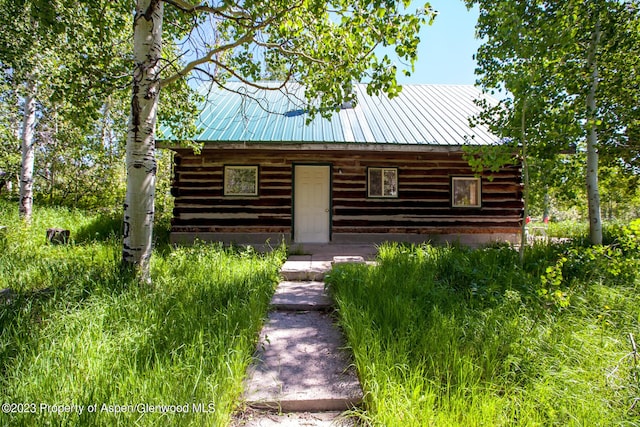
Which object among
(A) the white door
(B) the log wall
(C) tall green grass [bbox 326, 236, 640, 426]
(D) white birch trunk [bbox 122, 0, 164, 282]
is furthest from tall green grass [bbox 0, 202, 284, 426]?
(A) the white door

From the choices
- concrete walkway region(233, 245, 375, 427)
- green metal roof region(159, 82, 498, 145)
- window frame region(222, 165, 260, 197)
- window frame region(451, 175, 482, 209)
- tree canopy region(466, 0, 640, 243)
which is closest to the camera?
concrete walkway region(233, 245, 375, 427)

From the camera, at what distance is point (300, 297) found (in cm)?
442

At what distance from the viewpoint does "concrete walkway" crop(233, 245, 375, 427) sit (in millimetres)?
2209

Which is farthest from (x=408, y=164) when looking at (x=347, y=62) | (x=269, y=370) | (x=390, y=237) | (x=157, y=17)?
(x=269, y=370)

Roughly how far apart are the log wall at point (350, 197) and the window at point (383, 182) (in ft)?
0.62

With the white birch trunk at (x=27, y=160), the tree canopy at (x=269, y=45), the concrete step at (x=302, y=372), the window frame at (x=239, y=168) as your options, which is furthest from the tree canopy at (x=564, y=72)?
the white birch trunk at (x=27, y=160)

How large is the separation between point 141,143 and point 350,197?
6.38m

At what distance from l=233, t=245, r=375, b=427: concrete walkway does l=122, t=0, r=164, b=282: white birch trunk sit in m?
2.03

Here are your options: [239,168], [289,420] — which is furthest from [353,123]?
[289,420]

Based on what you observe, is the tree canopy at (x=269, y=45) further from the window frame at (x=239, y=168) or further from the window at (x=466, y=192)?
the window at (x=466, y=192)

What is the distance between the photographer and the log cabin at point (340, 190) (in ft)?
29.8

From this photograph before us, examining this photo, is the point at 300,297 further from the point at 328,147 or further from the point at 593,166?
the point at 593,166

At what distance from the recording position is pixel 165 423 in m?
1.75

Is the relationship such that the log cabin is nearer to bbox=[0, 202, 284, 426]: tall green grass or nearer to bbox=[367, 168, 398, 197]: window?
bbox=[367, 168, 398, 197]: window
